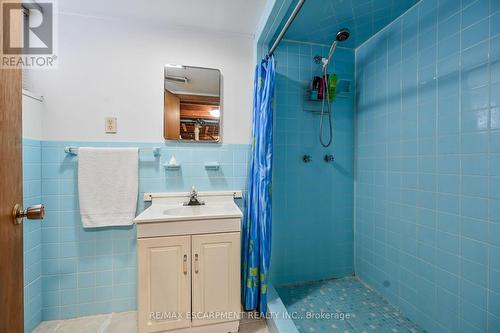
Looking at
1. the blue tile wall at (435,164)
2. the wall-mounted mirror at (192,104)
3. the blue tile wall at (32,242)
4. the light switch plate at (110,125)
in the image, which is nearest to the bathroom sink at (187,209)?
the wall-mounted mirror at (192,104)

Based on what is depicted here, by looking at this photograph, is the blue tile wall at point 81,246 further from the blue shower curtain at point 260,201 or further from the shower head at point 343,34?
the shower head at point 343,34

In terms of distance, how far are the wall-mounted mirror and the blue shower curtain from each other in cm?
38

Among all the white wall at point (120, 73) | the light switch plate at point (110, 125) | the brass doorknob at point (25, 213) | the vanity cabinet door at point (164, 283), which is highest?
the white wall at point (120, 73)

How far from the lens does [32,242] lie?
4.72 feet

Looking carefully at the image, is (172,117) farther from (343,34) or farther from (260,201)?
(343,34)

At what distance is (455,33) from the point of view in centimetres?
128

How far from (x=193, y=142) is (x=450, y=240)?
192 centimetres

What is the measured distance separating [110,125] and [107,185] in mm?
465

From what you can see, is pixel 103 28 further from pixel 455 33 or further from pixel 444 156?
pixel 444 156

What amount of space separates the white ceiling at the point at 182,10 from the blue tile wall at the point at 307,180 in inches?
18.1

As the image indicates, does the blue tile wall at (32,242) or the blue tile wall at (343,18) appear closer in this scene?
the blue tile wall at (32,242)

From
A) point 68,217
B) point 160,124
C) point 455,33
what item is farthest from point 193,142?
point 455,33

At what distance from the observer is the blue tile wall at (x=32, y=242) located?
4.53 ft

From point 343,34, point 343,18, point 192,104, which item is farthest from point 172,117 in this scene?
point 343,18
